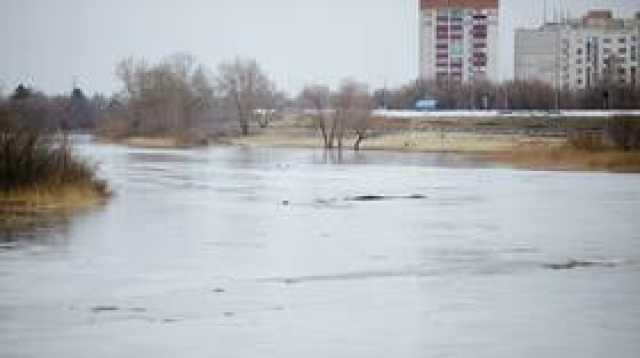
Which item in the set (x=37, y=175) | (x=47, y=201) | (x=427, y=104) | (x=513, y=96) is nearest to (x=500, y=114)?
(x=513, y=96)

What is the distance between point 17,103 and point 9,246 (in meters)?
9.95

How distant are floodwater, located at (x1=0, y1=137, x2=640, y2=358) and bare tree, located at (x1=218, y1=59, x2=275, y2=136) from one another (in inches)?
3224

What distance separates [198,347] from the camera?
11.1 metres

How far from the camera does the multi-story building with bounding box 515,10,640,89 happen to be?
535 feet

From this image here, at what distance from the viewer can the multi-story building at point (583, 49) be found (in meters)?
163

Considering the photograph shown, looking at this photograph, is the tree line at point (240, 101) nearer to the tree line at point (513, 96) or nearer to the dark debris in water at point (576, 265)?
the tree line at point (513, 96)

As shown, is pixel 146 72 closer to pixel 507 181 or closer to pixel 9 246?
pixel 507 181

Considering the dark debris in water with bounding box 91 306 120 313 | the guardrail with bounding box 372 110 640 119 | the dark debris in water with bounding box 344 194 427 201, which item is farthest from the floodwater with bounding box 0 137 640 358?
the guardrail with bounding box 372 110 640 119

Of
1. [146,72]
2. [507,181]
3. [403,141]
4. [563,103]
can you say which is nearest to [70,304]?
[507,181]

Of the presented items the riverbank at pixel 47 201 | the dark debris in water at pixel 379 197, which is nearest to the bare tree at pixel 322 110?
the dark debris in water at pixel 379 197

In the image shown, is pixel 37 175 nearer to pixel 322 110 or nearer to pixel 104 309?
pixel 104 309

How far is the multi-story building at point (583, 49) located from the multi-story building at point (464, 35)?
7.28 m

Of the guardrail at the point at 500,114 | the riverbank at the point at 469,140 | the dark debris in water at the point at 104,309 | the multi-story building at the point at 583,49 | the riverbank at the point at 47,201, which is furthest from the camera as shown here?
the multi-story building at the point at 583,49

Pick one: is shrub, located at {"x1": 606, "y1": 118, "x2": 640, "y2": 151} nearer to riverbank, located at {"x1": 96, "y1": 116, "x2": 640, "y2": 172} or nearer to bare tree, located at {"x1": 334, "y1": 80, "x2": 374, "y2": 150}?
riverbank, located at {"x1": 96, "y1": 116, "x2": 640, "y2": 172}
